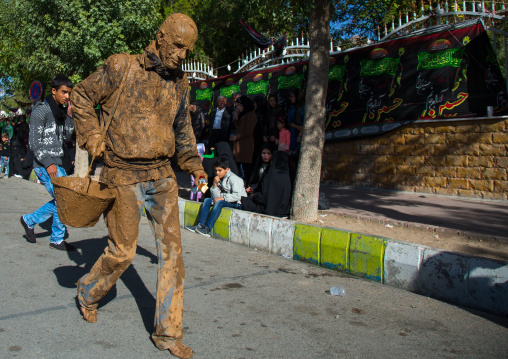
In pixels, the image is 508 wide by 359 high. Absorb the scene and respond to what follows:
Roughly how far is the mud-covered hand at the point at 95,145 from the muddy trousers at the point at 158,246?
1.09ft

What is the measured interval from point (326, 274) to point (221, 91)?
405 inches

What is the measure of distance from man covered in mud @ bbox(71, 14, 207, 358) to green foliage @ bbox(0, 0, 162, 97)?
10.8m

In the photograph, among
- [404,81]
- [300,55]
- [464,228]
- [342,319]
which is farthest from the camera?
[300,55]

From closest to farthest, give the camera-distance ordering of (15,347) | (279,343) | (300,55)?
(15,347)
(279,343)
(300,55)

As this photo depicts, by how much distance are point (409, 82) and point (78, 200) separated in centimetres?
791

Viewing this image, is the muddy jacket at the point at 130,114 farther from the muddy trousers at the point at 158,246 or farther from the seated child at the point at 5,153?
the seated child at the point at 5,153

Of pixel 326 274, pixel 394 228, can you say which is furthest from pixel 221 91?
pixel 326 274

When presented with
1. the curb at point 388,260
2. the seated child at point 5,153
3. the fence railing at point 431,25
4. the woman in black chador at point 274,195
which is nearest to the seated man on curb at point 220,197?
the woman in black chador at point 274,195

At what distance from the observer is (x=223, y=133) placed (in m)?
11.6

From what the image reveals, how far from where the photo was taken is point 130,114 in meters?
3.31

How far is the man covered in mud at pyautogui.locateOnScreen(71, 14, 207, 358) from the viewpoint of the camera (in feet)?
10.6

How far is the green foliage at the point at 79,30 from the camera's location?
13.5 m

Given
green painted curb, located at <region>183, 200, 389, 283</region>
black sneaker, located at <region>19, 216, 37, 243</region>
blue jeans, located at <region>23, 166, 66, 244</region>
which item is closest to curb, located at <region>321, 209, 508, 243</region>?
green painted curb, located at <region>183, 200, 389, 283</region>

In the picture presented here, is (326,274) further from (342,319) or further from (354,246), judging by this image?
(342,319)
